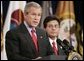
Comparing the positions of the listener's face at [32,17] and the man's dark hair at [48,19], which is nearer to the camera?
the listener's face at [32,17]

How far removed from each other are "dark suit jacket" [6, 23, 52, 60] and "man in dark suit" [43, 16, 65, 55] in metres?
0.06

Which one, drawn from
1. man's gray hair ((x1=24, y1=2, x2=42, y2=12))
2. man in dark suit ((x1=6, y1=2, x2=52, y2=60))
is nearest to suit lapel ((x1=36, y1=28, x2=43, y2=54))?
man in dark suit ((x1=6, y1=2, x2=52, y2=60))

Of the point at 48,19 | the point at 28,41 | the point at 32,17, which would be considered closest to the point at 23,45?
the point at 28,41

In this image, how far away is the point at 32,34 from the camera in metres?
2.65

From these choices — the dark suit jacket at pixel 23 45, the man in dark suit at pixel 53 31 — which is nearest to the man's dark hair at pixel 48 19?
the man in dark suit at pixel 53 31

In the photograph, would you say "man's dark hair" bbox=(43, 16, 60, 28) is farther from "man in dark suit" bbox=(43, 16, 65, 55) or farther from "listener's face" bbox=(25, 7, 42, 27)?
"listener's face" bbox=(25, 7, 42, 27)

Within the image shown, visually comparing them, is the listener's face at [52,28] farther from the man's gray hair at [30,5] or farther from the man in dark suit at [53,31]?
the man's gray hair at [30,5]

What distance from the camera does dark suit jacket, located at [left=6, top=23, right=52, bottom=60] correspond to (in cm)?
260

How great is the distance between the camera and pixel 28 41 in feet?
8.68

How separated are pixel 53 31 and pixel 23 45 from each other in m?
0.37

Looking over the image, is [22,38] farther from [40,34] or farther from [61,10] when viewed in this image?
[61,10]

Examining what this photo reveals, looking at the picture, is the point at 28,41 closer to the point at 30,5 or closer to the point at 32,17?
the point at 32,17

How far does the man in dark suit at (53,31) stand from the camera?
2.67m

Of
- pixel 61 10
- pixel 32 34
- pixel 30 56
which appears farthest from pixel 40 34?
pixel 61 10
